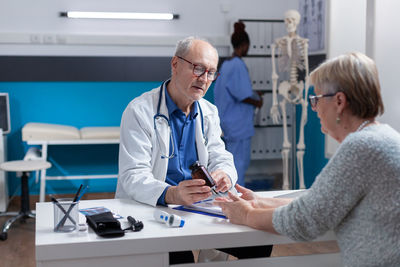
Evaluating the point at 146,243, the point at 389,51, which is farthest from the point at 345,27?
the point at 146,243

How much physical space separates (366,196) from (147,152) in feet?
3.10

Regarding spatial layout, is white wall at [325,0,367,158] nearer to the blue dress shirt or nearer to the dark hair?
the dark hair

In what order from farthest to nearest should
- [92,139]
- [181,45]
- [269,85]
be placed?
1. [269,85]
2. [92,139]
3. [181,45]

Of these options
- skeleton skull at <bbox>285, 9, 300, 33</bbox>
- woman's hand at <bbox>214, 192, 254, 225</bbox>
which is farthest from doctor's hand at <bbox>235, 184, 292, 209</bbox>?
skeleton skull at <bbox>285, 9, 300, 33</bbox>

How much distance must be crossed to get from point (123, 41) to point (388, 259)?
14.0 feet

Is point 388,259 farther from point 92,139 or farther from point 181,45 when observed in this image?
point 92,139

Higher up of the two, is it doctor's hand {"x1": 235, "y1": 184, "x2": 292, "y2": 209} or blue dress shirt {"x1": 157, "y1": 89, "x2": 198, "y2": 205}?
blue dress shirt {"x1": 157, "y1": 89, "x2": 198, "y2": 205}

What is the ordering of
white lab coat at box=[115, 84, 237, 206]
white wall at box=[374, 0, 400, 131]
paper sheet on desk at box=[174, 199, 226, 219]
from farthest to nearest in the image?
white wall at box=[374, 0, 400, 131] < white lab coat at box=[115, 84, 237, 206] < paper sheet on desk at box=[174, 199, 226, 219]

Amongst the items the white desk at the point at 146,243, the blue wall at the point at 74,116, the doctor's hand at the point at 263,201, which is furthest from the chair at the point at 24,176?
the doctor's hand at the point at 263,201

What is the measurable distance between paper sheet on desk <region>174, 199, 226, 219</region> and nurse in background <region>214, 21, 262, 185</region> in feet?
8.97

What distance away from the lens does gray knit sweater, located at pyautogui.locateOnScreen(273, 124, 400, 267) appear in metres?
1.12

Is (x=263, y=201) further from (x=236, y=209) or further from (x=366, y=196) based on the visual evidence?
(x=366, y=196)

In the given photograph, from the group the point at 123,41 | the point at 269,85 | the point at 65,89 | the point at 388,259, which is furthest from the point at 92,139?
the point at 388,259

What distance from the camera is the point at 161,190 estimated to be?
5.44 ft
